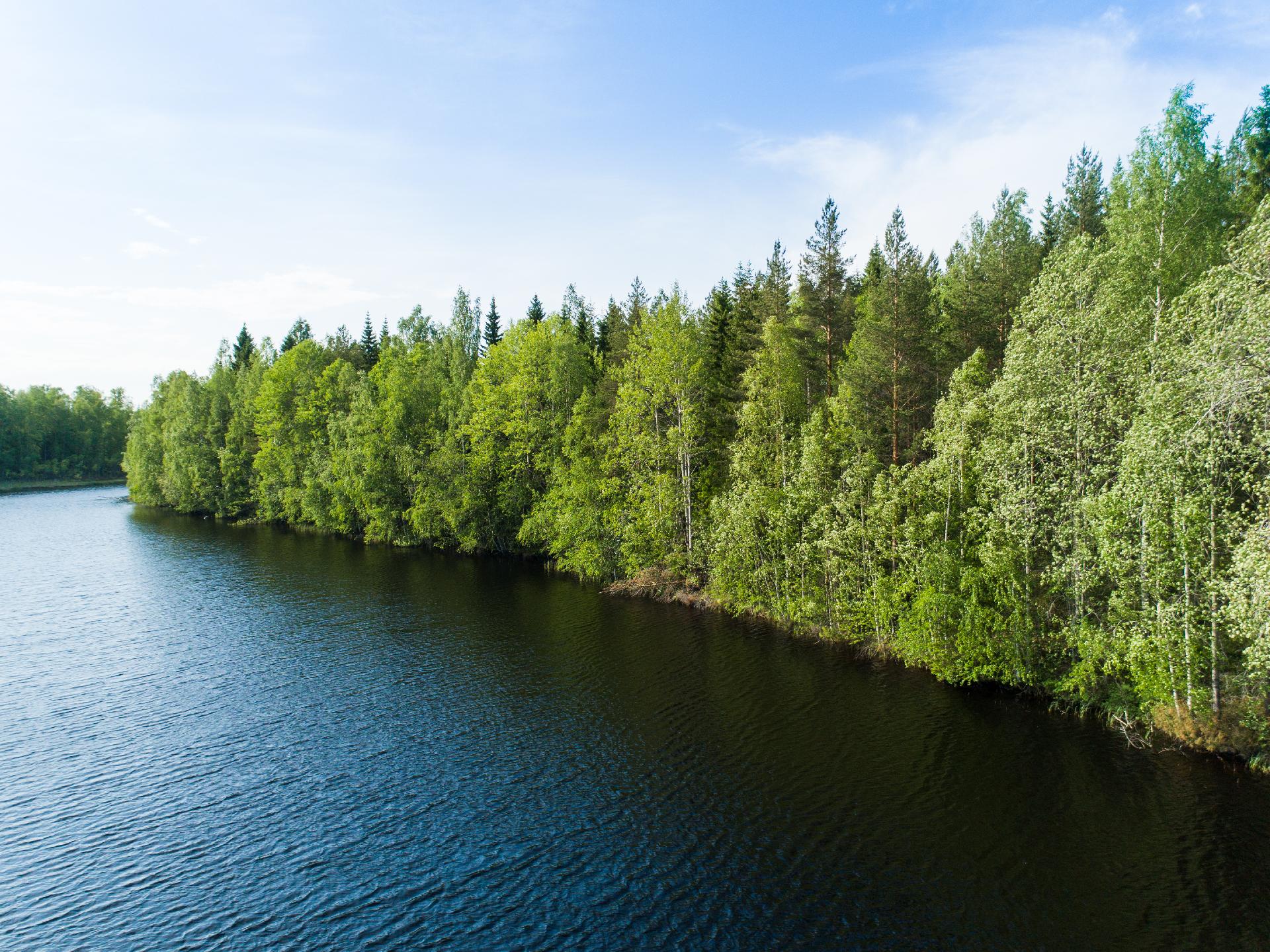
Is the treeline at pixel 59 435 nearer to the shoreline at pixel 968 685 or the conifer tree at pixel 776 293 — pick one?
the shoreline at pixel 968 685

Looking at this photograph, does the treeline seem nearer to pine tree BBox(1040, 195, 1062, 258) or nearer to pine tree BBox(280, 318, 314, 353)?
pine tree BBox(280, 318, 314, 353)

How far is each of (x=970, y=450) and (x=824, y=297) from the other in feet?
59.5

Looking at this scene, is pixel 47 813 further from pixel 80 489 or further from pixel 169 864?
pixel 80 489

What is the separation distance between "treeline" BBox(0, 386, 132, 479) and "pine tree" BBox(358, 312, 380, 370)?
9592 centimetres

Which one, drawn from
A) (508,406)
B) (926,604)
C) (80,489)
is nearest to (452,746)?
(926,604)

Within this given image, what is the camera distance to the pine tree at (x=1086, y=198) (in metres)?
44.7

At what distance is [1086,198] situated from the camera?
4494 cm

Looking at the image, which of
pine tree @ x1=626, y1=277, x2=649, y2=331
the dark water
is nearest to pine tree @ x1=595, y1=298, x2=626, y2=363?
pine tree @ x1=626, y1=277, x2=649, y2=331

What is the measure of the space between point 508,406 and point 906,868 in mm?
50550

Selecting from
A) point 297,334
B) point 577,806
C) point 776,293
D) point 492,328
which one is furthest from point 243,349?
point 577,806

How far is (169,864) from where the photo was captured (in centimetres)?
1920

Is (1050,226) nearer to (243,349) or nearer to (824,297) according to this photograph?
(824,297)

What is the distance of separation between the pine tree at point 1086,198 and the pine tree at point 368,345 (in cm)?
8680

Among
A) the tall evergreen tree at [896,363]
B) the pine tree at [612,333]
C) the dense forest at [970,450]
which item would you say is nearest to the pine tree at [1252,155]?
the dense forest at [970,450]
